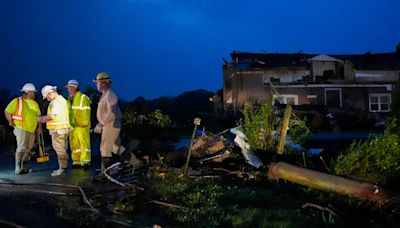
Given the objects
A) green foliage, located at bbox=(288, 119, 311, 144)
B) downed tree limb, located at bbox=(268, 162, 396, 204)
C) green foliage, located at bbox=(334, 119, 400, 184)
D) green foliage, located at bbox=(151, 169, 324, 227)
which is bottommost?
green foliage, located at bbox=(151, 169, 324, 227)

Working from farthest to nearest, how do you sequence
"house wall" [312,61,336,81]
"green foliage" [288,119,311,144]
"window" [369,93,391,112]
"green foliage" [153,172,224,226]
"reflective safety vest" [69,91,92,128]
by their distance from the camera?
1. "house wall" [312,61,336,81]
2. "window" [369,93,391,112]
3. "green foliage" [288,119,311,144]
4. "reflective safety vest" [69,91,92,128]
5. "green foliage" [153,172,224,226]

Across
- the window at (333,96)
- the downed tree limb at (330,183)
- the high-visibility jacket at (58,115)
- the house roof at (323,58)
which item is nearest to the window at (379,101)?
the window at (333,96)

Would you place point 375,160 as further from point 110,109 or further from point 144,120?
point 144,120

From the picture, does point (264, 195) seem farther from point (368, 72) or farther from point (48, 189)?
point (368, 72)

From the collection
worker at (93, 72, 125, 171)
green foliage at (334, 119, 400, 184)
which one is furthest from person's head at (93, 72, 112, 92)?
green foliage at (334, 119, 400, 184)

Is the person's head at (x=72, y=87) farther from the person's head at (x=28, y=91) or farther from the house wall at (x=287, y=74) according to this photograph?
the house wall at (x=287, y=74)

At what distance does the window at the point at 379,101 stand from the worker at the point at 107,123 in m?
31.4

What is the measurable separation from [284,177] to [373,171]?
1.43m

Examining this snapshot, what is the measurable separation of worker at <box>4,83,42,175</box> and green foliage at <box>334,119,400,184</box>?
247 inches

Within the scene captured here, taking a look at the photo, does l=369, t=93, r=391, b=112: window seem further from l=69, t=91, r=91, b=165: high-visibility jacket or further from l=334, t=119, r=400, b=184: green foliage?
l=69, t=91, r=91, b=165: high-visibility jacket

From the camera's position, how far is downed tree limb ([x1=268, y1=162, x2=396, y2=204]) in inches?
245

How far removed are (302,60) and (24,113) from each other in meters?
30.9

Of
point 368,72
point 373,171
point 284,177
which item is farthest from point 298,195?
point 368,72

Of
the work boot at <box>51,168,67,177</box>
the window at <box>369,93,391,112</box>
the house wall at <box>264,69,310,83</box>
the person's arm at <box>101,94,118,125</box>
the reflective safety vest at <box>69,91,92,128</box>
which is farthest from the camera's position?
the house wall at <box>264,69,310,83</box>
